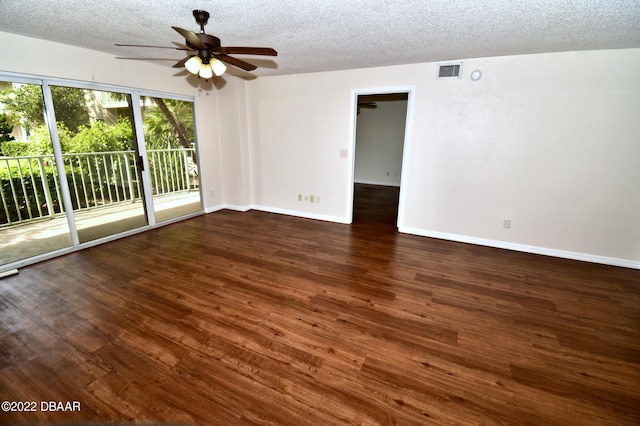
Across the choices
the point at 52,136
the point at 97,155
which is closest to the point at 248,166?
the point at 97,155

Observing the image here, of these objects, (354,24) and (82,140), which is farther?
(82,140)

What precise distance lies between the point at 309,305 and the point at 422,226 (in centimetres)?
254

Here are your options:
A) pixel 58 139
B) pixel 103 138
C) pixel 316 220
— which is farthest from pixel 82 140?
pixel 316 220

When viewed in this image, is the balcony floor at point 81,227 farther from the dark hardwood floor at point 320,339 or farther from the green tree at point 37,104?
the green tree at point 37,104

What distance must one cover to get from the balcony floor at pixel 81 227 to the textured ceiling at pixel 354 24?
96.1 inches

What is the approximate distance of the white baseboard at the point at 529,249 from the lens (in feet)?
10.9

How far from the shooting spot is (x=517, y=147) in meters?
3.51

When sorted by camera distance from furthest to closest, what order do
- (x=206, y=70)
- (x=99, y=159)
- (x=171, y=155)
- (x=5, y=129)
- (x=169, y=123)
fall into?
1. (x=171, y=155)
2. (x=169, y=123)
3. (x=99, y=159)
4. (x=5, y=129)
5. (x=206, y=70)

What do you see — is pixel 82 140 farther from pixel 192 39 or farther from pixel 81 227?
pixel 192 39

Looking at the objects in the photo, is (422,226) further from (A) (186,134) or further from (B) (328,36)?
(A) (186,134)

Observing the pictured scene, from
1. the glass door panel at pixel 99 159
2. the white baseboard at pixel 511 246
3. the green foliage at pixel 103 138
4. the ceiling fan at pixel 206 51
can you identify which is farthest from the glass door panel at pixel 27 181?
the white baseboard at pixel 511 246

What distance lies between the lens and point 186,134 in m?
5.17

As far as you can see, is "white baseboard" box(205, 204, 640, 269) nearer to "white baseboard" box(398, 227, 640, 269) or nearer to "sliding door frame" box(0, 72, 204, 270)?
"white baseboard" box(398, 227, 640, 269)

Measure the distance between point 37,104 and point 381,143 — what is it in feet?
23.2
